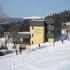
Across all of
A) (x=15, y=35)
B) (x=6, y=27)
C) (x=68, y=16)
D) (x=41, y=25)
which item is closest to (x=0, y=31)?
(x=6, y=27)

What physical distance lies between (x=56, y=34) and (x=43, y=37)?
Answer: 408 centimetres

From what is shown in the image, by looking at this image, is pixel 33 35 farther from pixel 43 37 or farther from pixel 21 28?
pixel 21 28

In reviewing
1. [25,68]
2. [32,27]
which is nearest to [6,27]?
[32,27]

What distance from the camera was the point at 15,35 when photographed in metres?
50.4

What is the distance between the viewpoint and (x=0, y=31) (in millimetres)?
59719

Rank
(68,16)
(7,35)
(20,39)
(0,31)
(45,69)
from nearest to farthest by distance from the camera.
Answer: (45,69) → (20,39) → (7,35) → (0,31) → (68,16)

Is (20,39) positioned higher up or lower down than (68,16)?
lower down

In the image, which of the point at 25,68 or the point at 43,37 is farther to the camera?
the point at 43,37

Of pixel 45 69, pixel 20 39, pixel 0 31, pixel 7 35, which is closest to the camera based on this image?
pixel 45 69

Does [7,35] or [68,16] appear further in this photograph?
[68,16]

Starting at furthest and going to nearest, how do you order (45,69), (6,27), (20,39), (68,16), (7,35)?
(68,16) < (6,27) < (7,35) < (20,39) < (45,69)

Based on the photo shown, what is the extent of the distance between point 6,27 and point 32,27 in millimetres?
15996

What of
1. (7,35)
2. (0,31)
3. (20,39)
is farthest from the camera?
(0,31)

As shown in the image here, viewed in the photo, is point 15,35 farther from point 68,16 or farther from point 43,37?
point 68,16
